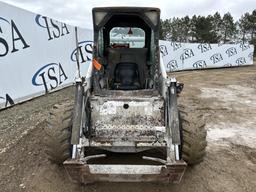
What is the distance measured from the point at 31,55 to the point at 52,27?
73.0 inches

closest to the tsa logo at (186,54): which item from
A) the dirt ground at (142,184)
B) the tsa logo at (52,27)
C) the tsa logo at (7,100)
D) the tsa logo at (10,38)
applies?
the tsa logo at (52,27)

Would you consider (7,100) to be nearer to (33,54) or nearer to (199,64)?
(33,54)

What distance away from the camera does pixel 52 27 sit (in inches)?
407

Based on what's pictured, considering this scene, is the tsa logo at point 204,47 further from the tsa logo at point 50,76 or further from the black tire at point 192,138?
the black tire at point 192,138

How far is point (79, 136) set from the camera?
374 cm

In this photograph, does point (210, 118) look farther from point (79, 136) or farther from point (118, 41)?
point (79, 136)

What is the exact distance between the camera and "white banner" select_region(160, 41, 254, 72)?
20.0 metres

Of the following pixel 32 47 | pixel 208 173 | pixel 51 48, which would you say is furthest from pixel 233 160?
pixel 51 48

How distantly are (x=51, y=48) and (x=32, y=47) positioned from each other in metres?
1.32

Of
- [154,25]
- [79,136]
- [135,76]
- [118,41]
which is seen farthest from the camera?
[118,41]

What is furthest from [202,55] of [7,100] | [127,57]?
[127,57]

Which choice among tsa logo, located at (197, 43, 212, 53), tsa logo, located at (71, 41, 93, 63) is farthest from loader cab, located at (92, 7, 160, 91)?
tsa logo, located at (197, 43, 212, 53)

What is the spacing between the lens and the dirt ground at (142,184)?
157 inches

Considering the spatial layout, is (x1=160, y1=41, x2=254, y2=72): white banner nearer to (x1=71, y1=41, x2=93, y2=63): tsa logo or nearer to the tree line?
(x1=71, y1=41, x2=93, y2=63): tsa logo
